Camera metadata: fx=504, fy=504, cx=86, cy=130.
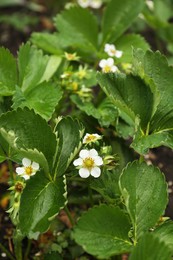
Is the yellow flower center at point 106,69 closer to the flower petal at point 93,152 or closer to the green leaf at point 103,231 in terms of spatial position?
the flower petal at point 93,152

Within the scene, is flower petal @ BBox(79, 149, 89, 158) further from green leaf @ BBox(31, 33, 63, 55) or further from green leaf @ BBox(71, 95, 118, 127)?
green leaf @ BBox(31, 33, 63, 55)

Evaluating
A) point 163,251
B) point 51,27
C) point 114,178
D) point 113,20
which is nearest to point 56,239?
point 114,178

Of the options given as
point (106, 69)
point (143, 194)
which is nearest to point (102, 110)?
point (106, 69)

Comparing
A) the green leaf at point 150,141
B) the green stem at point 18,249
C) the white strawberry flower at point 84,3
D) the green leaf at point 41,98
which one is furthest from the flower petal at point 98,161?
the white strawberry flower at point 84,3

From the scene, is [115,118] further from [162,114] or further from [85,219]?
[85,219]

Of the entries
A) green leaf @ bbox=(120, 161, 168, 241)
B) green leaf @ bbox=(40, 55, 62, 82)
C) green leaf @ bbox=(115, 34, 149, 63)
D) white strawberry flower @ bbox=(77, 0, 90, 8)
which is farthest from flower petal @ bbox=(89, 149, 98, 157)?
white strawberry flower @ bbox=(77, 0, 90, 8)

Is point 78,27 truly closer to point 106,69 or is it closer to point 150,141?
point 106,69
